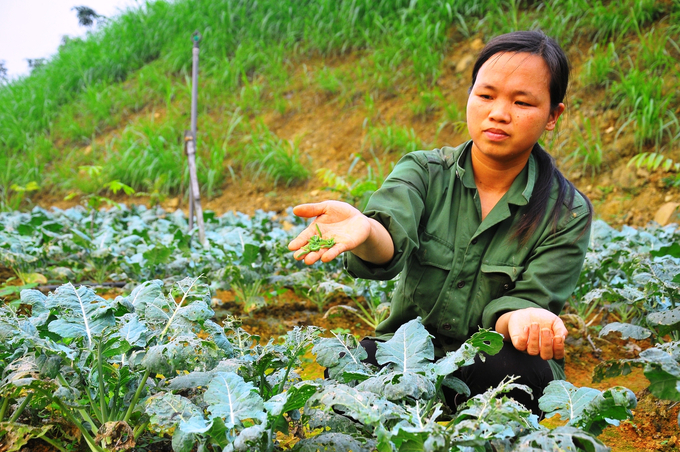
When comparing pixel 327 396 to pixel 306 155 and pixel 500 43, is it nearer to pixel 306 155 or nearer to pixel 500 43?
pixel 500 43

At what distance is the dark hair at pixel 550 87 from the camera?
1.71 metres

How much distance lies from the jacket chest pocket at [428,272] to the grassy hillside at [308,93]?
7.46 feet

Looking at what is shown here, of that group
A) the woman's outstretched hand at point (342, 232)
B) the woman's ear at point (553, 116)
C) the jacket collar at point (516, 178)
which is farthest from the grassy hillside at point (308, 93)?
the woman's outstretched hand at point (342, 232)

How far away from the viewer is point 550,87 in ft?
5.65

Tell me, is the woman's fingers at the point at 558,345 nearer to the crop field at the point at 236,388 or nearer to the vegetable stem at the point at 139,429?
the crop field at the point at 236,388

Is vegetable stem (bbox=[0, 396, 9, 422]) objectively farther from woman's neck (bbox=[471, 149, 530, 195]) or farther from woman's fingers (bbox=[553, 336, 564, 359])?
woman's neck (bbox=[471, 149, 530, 195])

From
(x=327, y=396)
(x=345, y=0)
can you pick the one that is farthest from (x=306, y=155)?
(x=327, y=396)

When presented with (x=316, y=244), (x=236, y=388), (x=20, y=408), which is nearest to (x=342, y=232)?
(x=316, y=244)

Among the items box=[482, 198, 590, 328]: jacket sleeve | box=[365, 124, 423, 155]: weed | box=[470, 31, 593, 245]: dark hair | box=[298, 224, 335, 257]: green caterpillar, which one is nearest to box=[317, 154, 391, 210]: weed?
box=[365, 124, 423, 155]: weed

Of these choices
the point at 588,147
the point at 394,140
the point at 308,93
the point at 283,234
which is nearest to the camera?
the point at 283,234

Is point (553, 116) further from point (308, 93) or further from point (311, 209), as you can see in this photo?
point (308, 93)

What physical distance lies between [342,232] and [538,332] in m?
0.55

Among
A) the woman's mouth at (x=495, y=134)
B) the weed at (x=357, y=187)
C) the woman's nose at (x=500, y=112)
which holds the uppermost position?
the woman's nose at (x=500, y=112)

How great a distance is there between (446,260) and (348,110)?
5.70m
